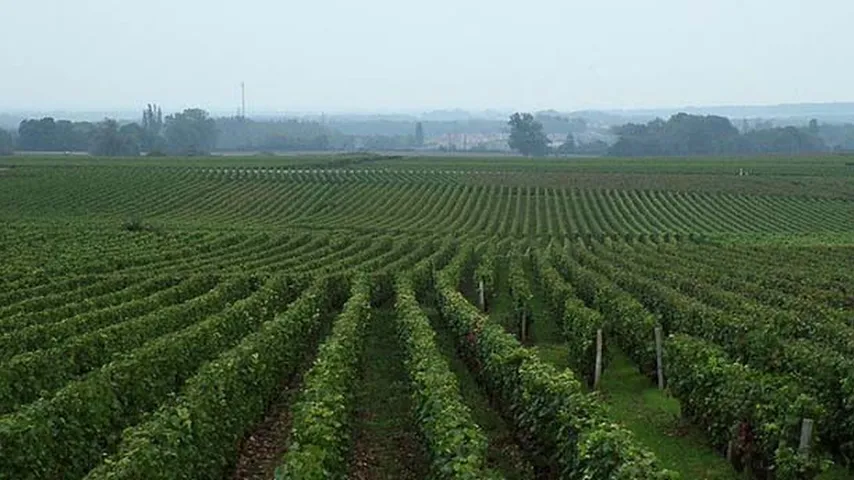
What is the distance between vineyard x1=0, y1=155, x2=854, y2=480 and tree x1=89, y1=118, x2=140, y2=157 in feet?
384

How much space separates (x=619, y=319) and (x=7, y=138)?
167662mm

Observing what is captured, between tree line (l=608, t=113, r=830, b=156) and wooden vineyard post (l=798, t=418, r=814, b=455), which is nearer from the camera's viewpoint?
wooden vineyard post (l=798, t=418, r=814, b=455)

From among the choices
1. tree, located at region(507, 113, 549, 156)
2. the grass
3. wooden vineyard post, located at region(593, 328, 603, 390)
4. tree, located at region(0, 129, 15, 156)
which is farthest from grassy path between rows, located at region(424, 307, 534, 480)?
tree, located at region(507, 113, 549, 156)

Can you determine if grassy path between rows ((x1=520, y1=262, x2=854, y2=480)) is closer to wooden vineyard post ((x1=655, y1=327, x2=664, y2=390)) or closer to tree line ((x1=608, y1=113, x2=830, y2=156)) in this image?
A: wooden vineyard post ((x1=655, y1=327, x2=664, y2=390))

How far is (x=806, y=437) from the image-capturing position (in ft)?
41.3

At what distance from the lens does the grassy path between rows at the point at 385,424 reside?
1509 cm

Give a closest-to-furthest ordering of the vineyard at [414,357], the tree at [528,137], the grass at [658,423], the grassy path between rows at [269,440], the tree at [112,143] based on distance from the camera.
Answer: the vineyard at [414,357], the grassy path between rows at [269,440], the grass at [658,423], the tree at [112,143], the tree at [528,137]

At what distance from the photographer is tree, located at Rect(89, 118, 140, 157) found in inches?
6432

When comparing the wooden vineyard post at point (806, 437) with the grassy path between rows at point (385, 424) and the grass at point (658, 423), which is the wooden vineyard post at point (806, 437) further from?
the grassy path between rows at point (385, 424)

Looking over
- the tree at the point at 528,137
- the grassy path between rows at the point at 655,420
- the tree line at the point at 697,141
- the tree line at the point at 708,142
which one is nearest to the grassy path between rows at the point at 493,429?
the grassy path between rows at the point at 655,420

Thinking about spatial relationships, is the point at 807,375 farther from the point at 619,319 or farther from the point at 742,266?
the point at 742,266

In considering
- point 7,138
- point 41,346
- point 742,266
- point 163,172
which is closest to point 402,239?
point 742,266

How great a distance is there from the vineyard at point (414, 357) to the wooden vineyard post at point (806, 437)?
0.04 meters

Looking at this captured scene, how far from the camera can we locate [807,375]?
16562 millimetres
